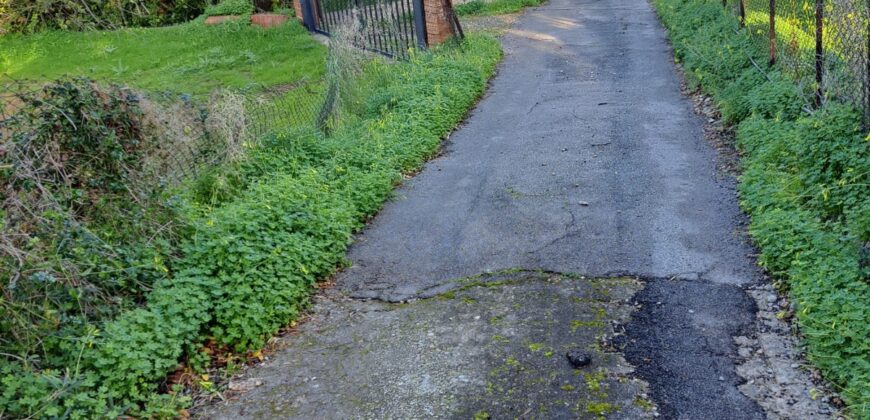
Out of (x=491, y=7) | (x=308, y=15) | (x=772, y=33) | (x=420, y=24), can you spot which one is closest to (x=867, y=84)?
(x=772, y=33)

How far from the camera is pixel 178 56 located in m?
15.0

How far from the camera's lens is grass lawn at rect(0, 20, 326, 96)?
508 inches

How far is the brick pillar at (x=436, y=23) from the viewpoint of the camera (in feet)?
38.3

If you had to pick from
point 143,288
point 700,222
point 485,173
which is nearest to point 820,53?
point 700,222

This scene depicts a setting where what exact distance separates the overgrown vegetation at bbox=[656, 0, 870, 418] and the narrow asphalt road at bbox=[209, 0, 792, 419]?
12.9 inches

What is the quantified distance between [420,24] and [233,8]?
780 cm

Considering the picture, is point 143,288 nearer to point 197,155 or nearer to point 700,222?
point 197,155

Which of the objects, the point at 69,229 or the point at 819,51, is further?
the point at 819,51

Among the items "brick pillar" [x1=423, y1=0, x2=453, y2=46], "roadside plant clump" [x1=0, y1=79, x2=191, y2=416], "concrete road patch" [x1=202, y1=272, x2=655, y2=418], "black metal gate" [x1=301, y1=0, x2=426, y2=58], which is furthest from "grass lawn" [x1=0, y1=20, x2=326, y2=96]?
"concrete road patch" [x1=202, y1=272, x2=655, y2=418]

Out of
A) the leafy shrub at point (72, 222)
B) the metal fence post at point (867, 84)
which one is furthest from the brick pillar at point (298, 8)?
the metal fence post at point (867, 84)

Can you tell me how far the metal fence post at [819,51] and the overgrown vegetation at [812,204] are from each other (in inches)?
7.5

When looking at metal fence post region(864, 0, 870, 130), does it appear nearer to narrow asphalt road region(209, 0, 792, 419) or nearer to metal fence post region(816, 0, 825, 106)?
metal fence post region(816, 0, 825, 106)

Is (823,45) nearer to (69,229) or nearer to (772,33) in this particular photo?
(772,33)

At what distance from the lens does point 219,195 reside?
6.45 metres
